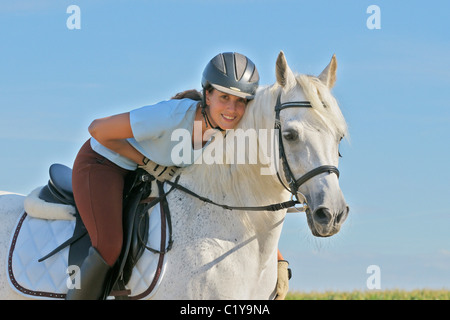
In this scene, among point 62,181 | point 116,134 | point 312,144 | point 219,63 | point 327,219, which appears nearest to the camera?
point 327,219

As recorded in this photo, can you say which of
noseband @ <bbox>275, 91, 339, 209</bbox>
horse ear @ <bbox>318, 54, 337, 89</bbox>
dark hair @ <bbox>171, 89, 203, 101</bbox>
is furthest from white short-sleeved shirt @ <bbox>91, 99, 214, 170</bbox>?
horse ear @ <bbox>318, 54, 337, 89</bbox>

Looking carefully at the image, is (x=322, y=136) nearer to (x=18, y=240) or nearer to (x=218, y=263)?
(x=218, y=263)

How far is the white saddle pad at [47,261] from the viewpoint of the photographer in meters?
5.71

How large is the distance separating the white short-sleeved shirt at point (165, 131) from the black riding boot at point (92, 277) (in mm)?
1128

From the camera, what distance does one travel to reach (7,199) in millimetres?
7047

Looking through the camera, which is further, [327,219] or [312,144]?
[312,144]

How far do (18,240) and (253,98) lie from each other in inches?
121

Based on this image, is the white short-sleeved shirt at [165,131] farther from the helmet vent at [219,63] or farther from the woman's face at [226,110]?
the helmet vent at [219,63]

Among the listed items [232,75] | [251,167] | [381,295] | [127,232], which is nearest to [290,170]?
[251,167]

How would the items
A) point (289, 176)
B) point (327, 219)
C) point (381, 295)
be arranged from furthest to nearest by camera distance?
point (381, 295), point (289, 176), point (327, 219)

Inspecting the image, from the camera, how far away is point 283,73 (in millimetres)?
5609

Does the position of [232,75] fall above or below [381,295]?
above

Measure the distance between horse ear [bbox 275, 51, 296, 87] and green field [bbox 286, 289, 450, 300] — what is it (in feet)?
30.3

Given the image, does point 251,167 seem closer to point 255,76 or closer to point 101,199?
point 255,76
